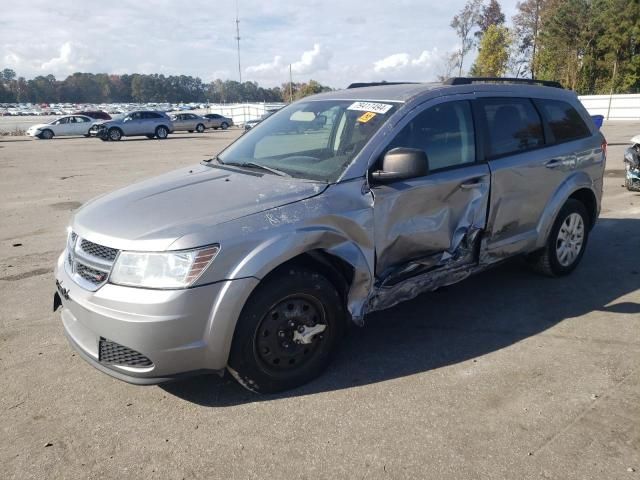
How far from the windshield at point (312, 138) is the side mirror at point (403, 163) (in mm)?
263

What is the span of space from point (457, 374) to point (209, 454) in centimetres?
165

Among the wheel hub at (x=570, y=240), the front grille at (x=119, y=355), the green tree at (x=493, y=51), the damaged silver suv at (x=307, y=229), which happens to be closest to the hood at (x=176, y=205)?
the damaged silver suv at (x=307, y=229)

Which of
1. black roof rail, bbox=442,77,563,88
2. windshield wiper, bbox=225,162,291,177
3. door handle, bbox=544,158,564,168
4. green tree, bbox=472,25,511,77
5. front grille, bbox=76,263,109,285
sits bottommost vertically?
front grille, bbox=76,263,109,285

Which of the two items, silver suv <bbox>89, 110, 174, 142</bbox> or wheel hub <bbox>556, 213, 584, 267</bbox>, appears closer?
wheel hub <bbox>556, 213, 584, 267</bbox>

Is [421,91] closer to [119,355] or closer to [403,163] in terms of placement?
[403,163]

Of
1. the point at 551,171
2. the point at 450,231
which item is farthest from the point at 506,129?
the point at 450,231

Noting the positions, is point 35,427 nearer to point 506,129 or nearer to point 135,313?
point 135,313

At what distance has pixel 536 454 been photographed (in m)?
2.70

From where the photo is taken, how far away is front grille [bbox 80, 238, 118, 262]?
2.97m

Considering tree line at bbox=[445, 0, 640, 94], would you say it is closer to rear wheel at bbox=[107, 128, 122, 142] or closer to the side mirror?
rear wheel at bbox=[107, 128, 122, 142]

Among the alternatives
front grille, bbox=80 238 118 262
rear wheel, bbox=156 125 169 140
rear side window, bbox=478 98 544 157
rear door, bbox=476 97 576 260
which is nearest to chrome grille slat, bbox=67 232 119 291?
front grille, bbox=80 238 118 262

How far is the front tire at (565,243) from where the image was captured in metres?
5.02

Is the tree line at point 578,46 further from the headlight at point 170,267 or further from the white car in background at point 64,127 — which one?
the headlight at point 170,267

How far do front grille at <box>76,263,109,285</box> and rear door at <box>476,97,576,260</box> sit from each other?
2.87 metres
